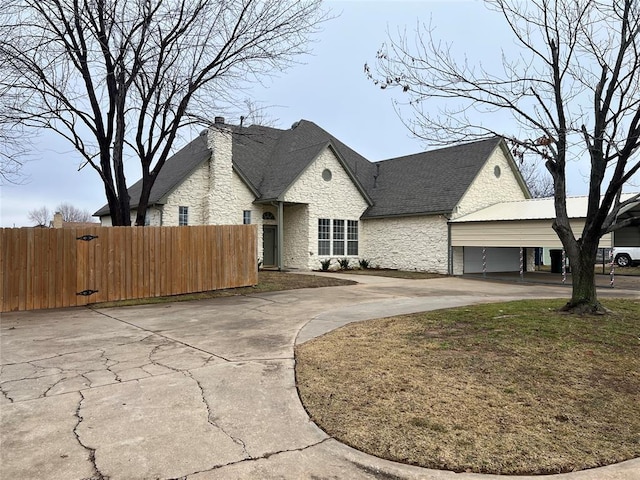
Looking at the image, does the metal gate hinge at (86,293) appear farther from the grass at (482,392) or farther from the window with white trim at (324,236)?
the window with white trim at (324,236)

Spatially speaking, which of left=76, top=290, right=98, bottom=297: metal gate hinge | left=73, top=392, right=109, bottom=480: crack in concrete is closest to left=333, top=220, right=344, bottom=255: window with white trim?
left=76, top=290, right=98, bottom=297: metal gate hinge

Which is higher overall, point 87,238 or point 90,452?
point 87,238

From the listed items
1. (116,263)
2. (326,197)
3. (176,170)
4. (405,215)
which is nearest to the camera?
(116,263)

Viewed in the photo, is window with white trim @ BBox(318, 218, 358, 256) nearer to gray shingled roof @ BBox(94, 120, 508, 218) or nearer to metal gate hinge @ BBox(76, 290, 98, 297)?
gray shingled roof @ BBox(94, 120, 508, 218)

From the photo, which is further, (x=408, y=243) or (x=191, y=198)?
(x=408, y=243)

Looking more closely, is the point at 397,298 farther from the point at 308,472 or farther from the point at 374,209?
the point at 374,209

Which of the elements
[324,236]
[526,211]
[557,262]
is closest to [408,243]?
[324,236]

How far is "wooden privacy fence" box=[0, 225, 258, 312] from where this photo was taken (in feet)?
32.8

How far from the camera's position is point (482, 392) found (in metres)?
4.40

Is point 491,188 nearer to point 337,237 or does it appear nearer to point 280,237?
point 337,237

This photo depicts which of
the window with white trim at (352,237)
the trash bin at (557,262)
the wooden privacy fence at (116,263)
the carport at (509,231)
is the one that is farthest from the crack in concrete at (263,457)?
the trash bin at (557,262)

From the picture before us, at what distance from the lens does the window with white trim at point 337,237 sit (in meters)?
22.5

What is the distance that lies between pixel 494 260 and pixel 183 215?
53.1 feet

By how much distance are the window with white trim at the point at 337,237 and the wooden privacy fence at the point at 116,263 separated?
849cm
